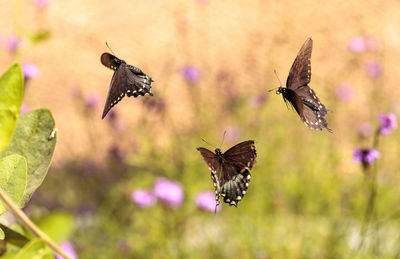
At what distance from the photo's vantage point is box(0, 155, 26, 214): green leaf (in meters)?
0.30

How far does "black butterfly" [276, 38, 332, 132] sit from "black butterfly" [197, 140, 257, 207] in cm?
4

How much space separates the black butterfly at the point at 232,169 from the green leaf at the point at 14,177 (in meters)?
0.10

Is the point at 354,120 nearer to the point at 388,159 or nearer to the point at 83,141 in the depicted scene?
the point at 388,159

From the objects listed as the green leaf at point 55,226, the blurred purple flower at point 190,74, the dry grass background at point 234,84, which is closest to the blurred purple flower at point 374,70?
the dry grass background at point 234,84

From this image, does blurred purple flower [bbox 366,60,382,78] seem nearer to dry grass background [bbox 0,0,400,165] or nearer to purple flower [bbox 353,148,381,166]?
dry grass background [bbox 0,0,400,165]

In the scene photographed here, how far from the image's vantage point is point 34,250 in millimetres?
256

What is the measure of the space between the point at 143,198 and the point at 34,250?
4.12ft

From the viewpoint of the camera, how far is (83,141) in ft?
9.22

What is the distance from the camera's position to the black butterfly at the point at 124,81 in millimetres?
262

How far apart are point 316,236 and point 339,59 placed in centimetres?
191

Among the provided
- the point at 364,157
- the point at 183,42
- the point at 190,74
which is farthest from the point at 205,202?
the point at 183,42

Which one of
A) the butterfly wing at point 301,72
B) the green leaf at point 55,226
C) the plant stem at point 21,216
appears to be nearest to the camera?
the plant stem at point 21,216

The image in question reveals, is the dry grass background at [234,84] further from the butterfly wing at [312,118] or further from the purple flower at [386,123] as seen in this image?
the butterfly wing at [312,118]

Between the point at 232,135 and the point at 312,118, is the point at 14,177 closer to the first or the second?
the point at 312,118
